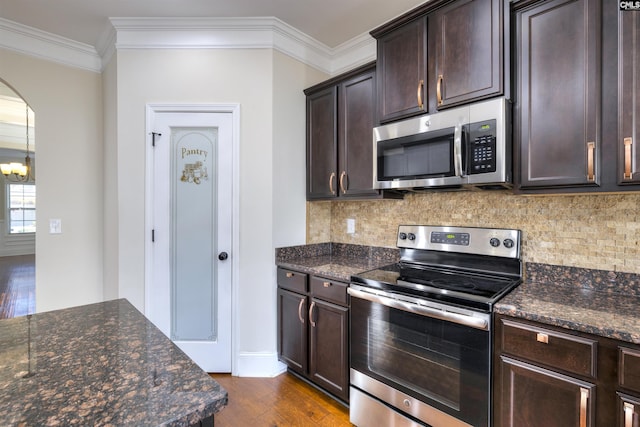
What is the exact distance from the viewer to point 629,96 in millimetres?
1317

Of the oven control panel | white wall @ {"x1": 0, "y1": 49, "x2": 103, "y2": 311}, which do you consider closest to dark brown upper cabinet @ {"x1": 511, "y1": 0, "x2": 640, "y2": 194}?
the oven control panel

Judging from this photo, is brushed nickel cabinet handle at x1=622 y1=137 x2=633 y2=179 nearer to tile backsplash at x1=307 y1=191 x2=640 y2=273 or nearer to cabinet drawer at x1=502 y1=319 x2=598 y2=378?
tile backsplash at x1=307 y1=191 x2=640 y2=273

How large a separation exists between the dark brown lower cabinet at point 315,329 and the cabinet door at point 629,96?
1.51 m

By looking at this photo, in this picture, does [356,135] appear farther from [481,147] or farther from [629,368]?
[629,368]

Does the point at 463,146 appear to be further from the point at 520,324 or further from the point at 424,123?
the point at 520,324

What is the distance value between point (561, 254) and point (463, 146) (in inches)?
32.3

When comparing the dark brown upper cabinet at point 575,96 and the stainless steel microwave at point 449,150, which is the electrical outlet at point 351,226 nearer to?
the stainless steel microwave at point 449,150

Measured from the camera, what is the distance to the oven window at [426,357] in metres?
1.47

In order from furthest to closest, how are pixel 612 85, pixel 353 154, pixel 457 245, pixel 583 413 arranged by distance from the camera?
pixel 353 154 → pixel 457 245 → pixel 612 85 → pixel 583 413

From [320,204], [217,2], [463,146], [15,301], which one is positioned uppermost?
[217,2]

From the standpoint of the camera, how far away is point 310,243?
9.29 feet

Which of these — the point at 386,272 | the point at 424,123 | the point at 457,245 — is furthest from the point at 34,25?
the point at 457,245

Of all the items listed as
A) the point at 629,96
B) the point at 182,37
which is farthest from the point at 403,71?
the point at 182,37

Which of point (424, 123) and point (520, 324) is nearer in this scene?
point (520, 324)
